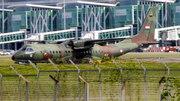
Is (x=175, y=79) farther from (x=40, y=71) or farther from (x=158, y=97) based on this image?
(x=40, y=71)

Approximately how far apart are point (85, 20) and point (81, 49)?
3281 inches

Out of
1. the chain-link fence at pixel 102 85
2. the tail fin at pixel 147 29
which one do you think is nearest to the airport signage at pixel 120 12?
the tail fin at pixel 147 29

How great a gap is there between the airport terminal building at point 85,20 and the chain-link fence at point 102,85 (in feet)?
276

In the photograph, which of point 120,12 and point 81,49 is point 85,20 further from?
point 81,49

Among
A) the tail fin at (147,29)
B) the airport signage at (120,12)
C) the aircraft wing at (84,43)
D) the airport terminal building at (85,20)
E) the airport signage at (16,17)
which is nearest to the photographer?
the aircraft wing at (84,43)

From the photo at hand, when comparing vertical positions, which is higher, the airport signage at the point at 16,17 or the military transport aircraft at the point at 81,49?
the military transport aircraft at the point at 81,49

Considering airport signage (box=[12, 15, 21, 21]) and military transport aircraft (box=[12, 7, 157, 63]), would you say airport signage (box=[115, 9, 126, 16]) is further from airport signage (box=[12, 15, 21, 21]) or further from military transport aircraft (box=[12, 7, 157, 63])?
military transport aircraft (box=[12, 7, 157, 63])

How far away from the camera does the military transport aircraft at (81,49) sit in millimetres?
35469

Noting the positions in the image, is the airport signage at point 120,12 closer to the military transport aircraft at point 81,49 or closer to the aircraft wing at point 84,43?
the military transport aircraft at point 81,49

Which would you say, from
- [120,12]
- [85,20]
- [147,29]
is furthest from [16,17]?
[147,29]

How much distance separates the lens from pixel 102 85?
15234mm

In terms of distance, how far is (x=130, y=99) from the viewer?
15.1 metres

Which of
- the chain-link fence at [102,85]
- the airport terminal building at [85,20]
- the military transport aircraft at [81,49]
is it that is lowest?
the airport terminal building at [85,20]

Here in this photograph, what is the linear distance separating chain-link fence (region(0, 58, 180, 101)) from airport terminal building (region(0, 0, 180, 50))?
84.3 m
